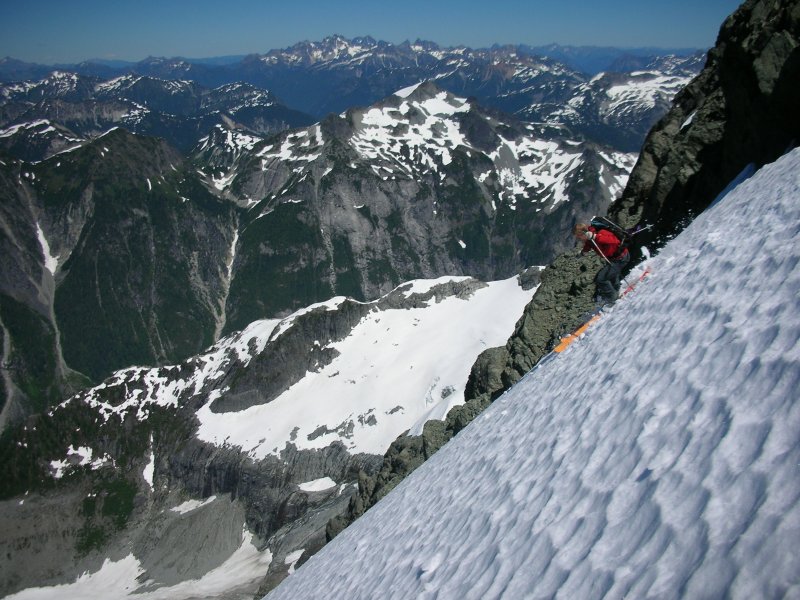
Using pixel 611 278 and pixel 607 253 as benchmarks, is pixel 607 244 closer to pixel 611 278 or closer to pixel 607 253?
pixel 607 253

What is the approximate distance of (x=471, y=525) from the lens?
8.80 m

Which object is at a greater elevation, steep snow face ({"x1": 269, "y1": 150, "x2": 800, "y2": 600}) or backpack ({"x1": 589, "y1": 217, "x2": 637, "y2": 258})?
backpack ({"x1": 589, "y1": 217, "x2": 637, "y2": 258})

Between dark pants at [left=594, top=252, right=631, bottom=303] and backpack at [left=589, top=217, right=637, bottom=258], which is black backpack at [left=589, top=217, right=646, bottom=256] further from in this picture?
dark pants at [left=594, top=252, right=631, bottom=303]

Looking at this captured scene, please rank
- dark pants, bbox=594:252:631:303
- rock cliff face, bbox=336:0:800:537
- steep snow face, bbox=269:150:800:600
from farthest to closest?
rock cliff face, bbox=336:0:800:537, dark pants, bbox=594:252:631:303, steep snow face, bbox=269:150:800:600

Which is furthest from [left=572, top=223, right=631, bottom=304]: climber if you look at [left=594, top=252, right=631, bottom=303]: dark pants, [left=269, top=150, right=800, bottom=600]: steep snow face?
[left=269, top=150, right=800, bottom=600]: steep snow face

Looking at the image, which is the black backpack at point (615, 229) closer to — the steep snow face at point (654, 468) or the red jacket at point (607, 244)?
the red jacket at point (607, 244)

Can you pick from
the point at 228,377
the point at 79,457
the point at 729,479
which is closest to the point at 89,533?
the point at 79,457

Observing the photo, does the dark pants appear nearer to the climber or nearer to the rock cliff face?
the climber

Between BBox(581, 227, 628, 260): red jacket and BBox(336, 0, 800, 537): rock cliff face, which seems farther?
BBox(336, 0, 800, 537): rock cliff face

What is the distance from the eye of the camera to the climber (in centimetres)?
1627

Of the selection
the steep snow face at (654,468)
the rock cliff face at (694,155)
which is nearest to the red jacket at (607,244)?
the steep snow face at (654,468)

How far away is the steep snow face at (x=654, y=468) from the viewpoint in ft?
14.9

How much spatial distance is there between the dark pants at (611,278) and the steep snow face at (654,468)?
8.55 feet

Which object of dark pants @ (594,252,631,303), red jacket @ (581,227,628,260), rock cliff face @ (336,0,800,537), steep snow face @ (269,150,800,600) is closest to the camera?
steep snow face @ (269,150,800,600)
